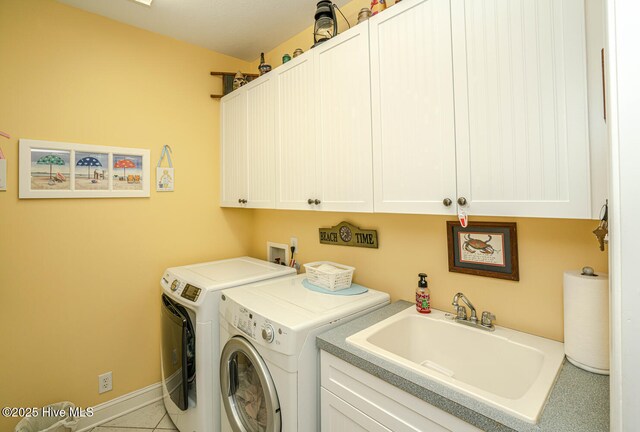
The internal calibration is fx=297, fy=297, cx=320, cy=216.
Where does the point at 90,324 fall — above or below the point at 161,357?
above

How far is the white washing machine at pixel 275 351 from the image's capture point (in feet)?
3.93

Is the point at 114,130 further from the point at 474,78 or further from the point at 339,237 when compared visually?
the point at 474,78

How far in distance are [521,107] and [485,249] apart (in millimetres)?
632

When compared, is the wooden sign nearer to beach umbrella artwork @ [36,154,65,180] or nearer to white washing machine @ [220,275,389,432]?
white washing machine @ [220,275,389,432]

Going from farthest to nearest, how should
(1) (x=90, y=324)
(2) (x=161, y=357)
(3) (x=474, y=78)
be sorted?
(2) (x=161, y=357)
(1) (x=90, y=324)
(3) (x=474, y=78)

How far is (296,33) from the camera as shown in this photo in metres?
2.23

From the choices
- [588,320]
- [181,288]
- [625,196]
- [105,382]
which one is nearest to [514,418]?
[588,320]

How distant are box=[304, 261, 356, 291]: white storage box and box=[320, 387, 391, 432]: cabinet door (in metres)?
0.57

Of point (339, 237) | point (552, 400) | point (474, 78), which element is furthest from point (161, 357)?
point (474, 78)

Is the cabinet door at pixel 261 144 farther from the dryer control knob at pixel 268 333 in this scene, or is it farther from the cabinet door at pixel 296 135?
the dryer control knob at pixel 268 333

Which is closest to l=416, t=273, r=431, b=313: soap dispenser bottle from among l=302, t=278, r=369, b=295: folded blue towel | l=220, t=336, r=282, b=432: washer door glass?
l=302, t=278, r=369, b=295: folded blue towel

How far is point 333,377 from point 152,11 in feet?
7.93

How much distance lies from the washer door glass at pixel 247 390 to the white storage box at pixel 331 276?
535 millimetres

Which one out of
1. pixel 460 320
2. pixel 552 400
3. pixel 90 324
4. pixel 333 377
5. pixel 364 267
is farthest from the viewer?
pixel 90 324
